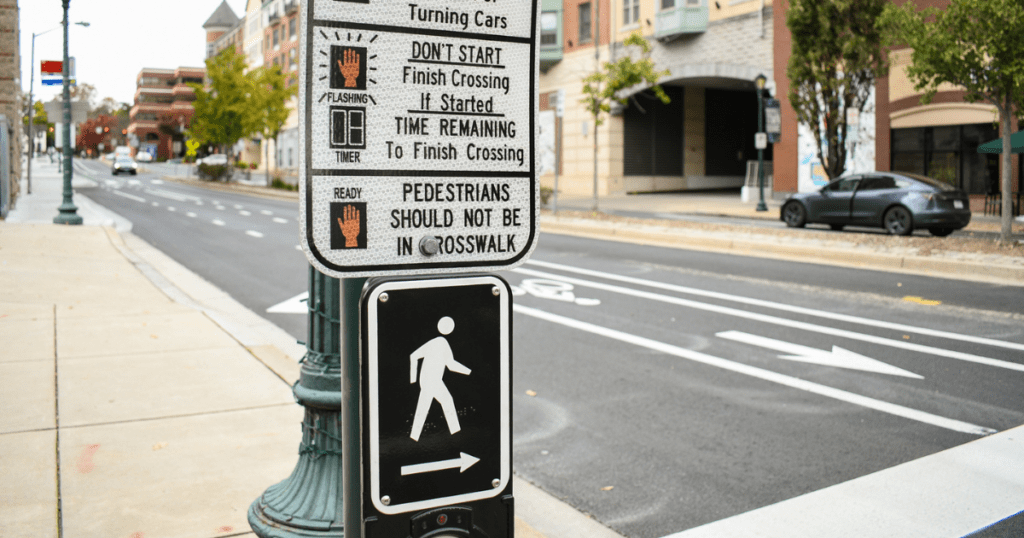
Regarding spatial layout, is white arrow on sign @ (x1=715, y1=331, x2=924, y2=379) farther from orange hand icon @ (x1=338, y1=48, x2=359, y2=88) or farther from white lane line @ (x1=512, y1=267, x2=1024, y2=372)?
orange hand icon @ (x1=338, y1=48, x2=359, y2=88)

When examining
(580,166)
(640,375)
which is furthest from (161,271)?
(580,166)

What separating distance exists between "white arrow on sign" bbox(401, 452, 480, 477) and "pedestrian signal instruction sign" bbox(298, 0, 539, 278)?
15.8 inches

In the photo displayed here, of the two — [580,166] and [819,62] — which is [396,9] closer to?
[819,62]

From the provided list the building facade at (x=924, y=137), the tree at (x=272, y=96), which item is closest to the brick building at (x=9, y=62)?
the building facade at (x=924, y=137)

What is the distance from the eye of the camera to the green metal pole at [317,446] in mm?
3211

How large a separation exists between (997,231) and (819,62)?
6768 mm

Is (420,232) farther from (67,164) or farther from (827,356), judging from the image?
(67,164)

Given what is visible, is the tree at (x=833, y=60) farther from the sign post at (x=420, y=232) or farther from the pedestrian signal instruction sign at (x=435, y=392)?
the pedestrian signal instruction sign at (x=435, y=392)

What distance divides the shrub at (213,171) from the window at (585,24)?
26.5 meters

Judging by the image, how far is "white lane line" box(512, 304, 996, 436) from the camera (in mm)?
5568

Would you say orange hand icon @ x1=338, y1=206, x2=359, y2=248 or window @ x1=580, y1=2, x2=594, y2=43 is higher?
window @ x1=580, y1=2, x2=594, y2=43

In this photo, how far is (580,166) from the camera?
40031 mm

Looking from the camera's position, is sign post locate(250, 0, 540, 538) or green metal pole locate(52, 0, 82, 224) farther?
green metal pole locate(52, 0, 82, 224)

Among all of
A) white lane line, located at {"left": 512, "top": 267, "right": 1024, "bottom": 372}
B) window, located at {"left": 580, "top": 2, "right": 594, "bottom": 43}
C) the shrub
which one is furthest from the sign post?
the shrub
